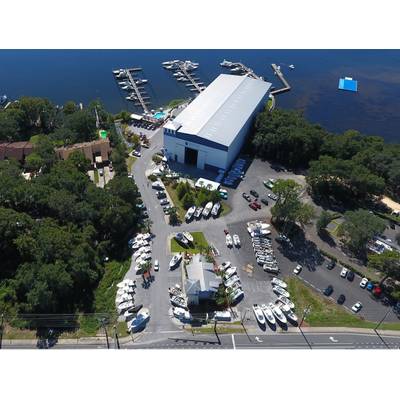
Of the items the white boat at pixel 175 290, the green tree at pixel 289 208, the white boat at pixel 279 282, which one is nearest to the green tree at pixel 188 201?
the green tree at pixel 289 208

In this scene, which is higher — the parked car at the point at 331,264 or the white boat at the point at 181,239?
the white boat at the point at 181,239

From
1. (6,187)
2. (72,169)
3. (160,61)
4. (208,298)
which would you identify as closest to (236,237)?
(208,298)

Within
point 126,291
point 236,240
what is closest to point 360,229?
point 236,240

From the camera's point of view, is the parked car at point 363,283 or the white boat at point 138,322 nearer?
the white boat at point 138,322

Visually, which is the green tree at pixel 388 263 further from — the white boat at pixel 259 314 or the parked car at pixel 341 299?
the white boat at pixel 259 314

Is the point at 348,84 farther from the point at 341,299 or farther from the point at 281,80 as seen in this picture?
the point at 341,299

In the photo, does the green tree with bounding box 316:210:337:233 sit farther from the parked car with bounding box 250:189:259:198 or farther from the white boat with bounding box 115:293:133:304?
the white boat with bounding box 115:293:133:304
